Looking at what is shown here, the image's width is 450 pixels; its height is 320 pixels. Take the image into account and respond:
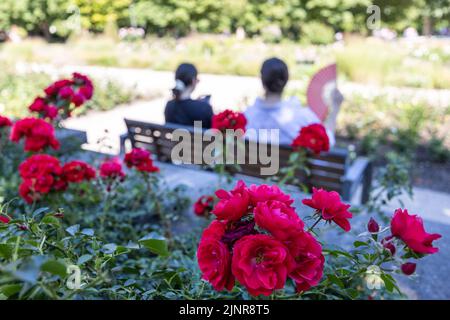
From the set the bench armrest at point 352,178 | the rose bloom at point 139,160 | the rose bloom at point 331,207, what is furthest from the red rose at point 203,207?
the rose bloom at point 331,207

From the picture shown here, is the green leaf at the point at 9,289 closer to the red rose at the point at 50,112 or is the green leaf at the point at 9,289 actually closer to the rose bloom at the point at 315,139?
the rose bloom at the point at 315,139

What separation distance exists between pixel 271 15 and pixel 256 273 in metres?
20.2

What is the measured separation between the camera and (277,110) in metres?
2.71

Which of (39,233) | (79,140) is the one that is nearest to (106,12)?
(79,140)

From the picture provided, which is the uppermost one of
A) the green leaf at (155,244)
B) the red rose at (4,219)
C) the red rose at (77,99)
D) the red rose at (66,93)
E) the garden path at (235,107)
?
the red rose at (66,93)

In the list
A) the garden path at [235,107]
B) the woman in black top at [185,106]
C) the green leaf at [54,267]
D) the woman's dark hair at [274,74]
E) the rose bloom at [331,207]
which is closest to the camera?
the green leaf at [54,267]

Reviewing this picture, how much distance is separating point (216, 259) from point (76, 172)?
1.15 m

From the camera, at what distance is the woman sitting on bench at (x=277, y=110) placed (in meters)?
2.60

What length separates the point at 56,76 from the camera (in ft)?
24.7

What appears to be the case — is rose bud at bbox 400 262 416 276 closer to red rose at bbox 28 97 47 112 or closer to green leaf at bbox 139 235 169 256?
green leaf at bbox 139 235 169 256

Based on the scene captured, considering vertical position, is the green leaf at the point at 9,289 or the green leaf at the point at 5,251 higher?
the green leaf at the point at 5,251

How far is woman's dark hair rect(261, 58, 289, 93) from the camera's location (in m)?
2.58

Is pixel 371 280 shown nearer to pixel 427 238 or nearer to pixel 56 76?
pixel 427 238

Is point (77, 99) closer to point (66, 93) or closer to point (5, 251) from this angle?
point (66, 93)
